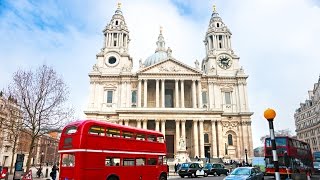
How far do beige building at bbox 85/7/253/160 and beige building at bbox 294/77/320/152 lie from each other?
26.5 metres

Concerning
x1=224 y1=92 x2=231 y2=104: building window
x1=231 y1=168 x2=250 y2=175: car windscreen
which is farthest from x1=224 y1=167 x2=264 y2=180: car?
x1=224 y1=92 x2=231 y2=104: building window

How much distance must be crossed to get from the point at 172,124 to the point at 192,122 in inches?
165

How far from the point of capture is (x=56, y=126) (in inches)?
1076

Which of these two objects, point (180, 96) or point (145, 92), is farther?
point (180, 96)

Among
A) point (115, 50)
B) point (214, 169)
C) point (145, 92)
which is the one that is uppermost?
point (115, 50)

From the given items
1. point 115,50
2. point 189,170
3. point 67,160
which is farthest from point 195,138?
point 67,160

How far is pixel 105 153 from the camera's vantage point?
14.1 metres

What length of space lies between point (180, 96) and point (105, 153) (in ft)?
133

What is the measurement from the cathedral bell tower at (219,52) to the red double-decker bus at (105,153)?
134 feet

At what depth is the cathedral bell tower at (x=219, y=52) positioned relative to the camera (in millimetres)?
56362

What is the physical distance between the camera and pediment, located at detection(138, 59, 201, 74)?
52.3 meters

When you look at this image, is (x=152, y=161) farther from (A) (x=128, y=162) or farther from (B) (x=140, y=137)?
(A) (x=128, y=162)

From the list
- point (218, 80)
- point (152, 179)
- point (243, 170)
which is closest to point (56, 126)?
point (152, 179)

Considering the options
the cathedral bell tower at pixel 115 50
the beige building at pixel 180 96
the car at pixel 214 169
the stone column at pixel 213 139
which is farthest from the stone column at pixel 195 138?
the cathedral bell tower at pixel 115 50
